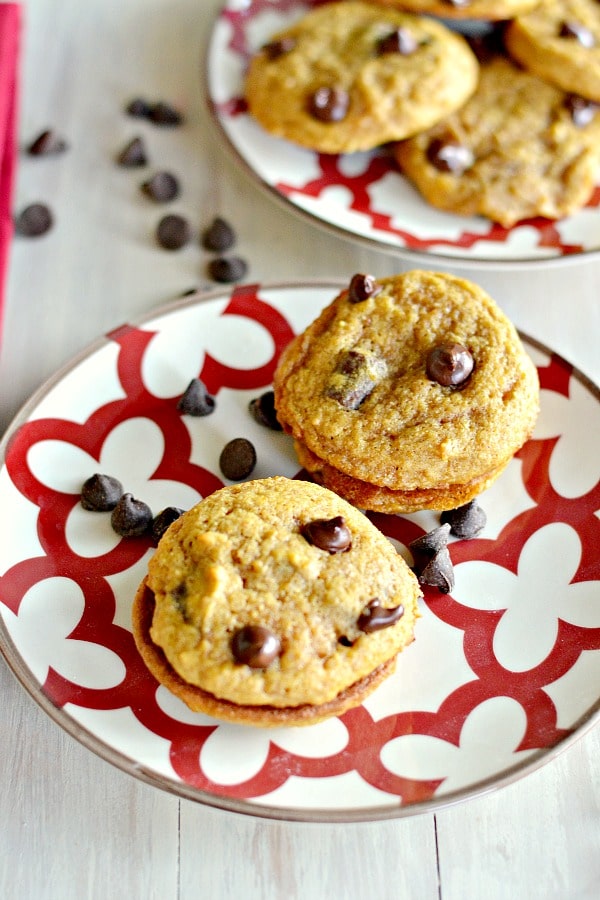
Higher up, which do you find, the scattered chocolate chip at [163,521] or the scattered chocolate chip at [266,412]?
the scattered chocolate chip at [266,412]

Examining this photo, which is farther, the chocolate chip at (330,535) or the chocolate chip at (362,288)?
the chocolate chip at (362,288)

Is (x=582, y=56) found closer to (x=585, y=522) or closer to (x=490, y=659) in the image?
(x=585, y=522)

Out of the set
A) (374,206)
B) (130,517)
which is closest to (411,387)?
(130,517)

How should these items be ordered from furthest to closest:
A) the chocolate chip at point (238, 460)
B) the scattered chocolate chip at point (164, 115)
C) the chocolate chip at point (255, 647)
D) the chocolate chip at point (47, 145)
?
the scattered chocolate chip at point (164, 115), the chocolate chip at point (47, 145), the chocolate chip at point (238, 460), the chocolate chip at point (255, 647)

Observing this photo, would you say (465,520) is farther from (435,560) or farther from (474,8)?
(474,8)

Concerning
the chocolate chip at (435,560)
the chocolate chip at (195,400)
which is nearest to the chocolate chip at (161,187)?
the chocolate chip at (195,400)

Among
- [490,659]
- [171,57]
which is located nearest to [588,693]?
[490,659]

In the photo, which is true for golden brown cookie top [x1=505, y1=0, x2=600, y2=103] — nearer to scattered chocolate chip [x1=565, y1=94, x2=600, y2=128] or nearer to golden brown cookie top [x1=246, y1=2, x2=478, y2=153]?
scattered chocolate chip [x1=565, y1=94, x2=600, y2=128]

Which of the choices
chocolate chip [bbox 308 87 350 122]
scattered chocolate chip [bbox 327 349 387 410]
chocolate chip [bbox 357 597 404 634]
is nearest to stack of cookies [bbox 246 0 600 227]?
chocolate chip [bbox 308 87 350 122]

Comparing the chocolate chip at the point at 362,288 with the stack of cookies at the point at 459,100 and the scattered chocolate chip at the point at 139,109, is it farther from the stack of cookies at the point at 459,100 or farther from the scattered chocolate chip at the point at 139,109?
the scattered chocolate chip at the point at 139,109
